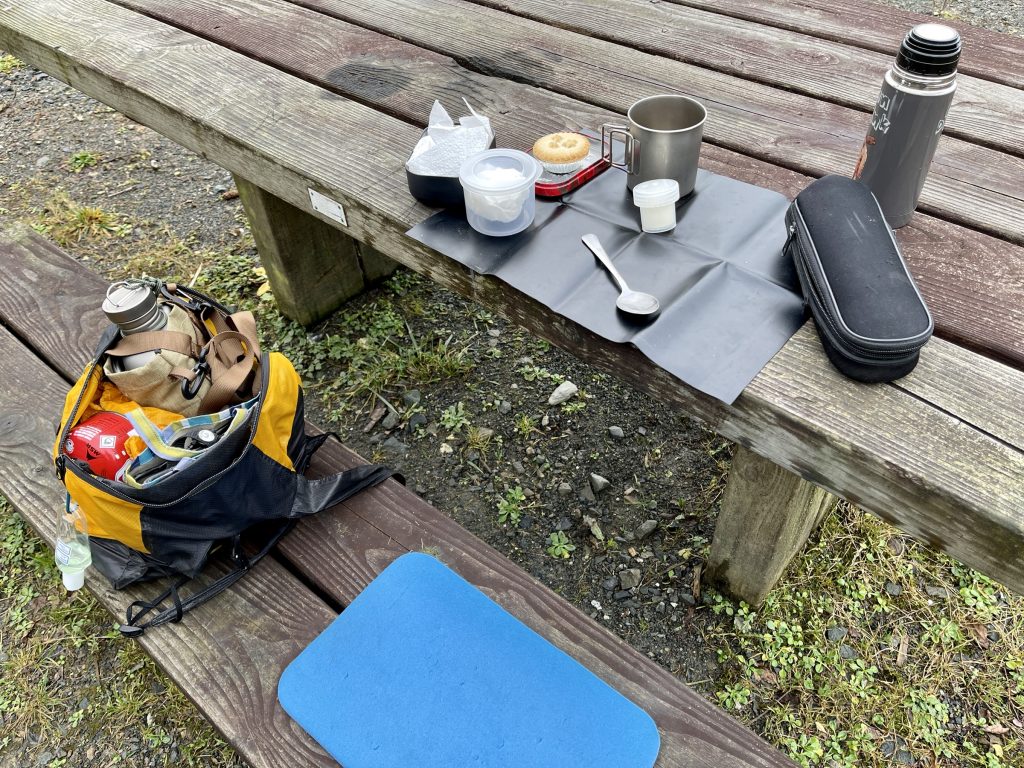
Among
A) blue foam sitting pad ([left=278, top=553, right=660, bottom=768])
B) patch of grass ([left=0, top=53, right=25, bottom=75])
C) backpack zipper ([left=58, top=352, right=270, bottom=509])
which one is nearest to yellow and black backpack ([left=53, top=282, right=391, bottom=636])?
backpack zipper ([left=58, top=352, right=270, bottom=509])

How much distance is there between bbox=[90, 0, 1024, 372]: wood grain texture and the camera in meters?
1.06

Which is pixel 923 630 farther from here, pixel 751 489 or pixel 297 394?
pixel 297 394

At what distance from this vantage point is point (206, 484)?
1.15 metres

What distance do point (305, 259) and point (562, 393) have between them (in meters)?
0.89

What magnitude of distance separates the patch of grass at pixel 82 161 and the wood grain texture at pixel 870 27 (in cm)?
262

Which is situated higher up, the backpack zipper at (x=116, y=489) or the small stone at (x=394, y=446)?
the backpack zipper at (x=116, y=489)

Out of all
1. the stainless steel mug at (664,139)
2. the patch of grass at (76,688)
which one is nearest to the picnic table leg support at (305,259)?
the patch of grass at (76,688)

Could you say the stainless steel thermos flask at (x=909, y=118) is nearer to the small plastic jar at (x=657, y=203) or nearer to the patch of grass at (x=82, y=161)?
the small plastic jar at (x=657, y=203)

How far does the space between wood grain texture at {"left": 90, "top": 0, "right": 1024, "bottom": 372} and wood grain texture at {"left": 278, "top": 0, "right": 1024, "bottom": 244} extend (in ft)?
0.15

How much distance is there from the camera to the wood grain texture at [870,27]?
1.60 m

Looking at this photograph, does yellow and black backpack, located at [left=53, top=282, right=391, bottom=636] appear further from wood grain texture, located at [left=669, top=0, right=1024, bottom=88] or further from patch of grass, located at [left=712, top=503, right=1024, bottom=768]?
wood grain texture, located at [left=669, top=0, right=1024, bottom=88]

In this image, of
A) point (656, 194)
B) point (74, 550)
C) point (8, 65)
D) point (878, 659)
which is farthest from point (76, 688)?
point (8, 65)

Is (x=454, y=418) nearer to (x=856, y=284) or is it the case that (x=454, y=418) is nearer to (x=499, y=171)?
(x=499, y=171)

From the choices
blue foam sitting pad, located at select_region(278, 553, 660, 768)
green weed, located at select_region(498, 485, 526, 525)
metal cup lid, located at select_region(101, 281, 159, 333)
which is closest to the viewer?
blue foam sitting pad, located at select_region(278, 553, 660, 768)
